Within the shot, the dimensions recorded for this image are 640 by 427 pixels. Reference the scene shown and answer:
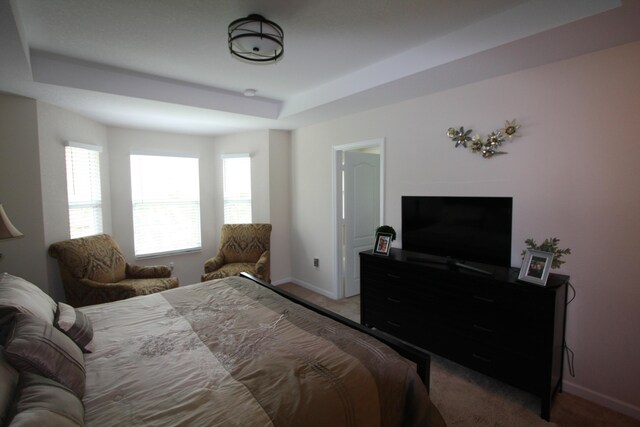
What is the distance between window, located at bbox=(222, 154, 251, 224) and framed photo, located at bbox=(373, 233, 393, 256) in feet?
8.03

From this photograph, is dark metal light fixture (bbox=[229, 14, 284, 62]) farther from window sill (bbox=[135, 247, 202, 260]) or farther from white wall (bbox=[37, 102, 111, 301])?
window sill (bbox=[135, 247, 202, 260])

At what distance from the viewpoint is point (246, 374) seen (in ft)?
4.35

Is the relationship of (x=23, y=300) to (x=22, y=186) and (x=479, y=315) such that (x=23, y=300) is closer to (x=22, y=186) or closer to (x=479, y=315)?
(x=22, y=186)

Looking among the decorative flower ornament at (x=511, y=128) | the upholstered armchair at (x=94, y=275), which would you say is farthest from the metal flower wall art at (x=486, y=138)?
the upholstered armchair at (x=94, y=275)

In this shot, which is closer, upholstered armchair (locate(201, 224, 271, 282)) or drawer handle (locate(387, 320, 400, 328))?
drawer handle (locate(387, 320, 400, 328))

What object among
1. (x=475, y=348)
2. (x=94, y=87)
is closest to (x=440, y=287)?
(x=475, y=348)

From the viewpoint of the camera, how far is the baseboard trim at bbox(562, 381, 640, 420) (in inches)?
77.6

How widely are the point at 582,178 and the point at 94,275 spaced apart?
14.4ft

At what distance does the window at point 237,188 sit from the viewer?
476 centimetres

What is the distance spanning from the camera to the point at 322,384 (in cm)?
124

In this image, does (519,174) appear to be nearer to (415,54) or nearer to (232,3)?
(415,54)

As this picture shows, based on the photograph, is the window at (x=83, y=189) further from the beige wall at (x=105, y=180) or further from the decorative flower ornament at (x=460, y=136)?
the decorative flower ornament at (x=460, y=136)

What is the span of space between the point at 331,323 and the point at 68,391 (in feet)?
3.98

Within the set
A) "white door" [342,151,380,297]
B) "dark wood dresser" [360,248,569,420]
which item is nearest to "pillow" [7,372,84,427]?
"dark wood dresser" [360,248,569,420]
